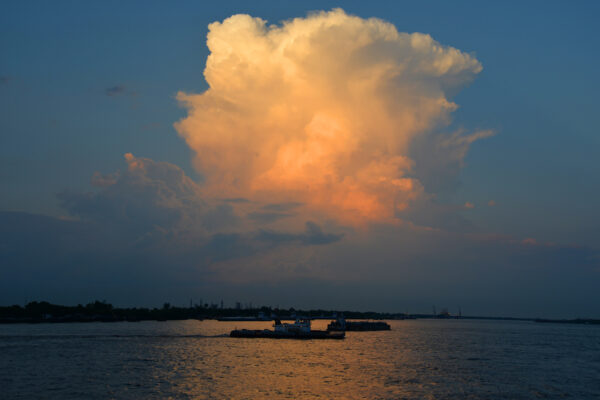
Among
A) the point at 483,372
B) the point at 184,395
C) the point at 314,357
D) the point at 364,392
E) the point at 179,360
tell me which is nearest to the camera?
the point at 184,395

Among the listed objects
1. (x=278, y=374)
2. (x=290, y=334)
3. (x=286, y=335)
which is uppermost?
(x=290, y=334)

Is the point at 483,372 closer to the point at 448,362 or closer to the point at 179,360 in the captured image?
the point at 448,362

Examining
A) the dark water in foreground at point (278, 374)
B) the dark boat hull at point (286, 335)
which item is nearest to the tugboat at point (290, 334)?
the dark boat hull at point (286, 335)

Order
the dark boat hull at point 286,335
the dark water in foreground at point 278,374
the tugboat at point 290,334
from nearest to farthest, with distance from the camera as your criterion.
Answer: the dark water in foreground at point 278,374, the dark boat hull at point 286,335, the tugboat at point 290,334

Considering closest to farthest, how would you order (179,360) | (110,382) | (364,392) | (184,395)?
(184,395)
(364,392)
(110,382)
(179,360)

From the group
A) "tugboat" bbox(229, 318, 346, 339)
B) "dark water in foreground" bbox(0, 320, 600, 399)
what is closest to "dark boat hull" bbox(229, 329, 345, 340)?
"tugboat" bbox(229, 318, 346, 339)

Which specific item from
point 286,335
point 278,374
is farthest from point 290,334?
point 278,374

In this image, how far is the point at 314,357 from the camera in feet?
308

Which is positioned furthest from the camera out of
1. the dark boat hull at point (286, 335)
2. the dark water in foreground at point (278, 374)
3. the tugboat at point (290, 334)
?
the tugboat at point (290, 334)

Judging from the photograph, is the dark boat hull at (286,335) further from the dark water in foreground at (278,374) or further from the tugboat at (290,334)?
the dark water in foreground at (278,374)

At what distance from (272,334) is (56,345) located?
198ft

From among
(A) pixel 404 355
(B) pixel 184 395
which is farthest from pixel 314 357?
(B) pixel 184 395

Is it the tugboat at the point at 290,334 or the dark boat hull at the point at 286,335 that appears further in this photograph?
the tugboat at the point at 290,334

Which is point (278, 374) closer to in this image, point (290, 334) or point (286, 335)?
point (286, 335)
